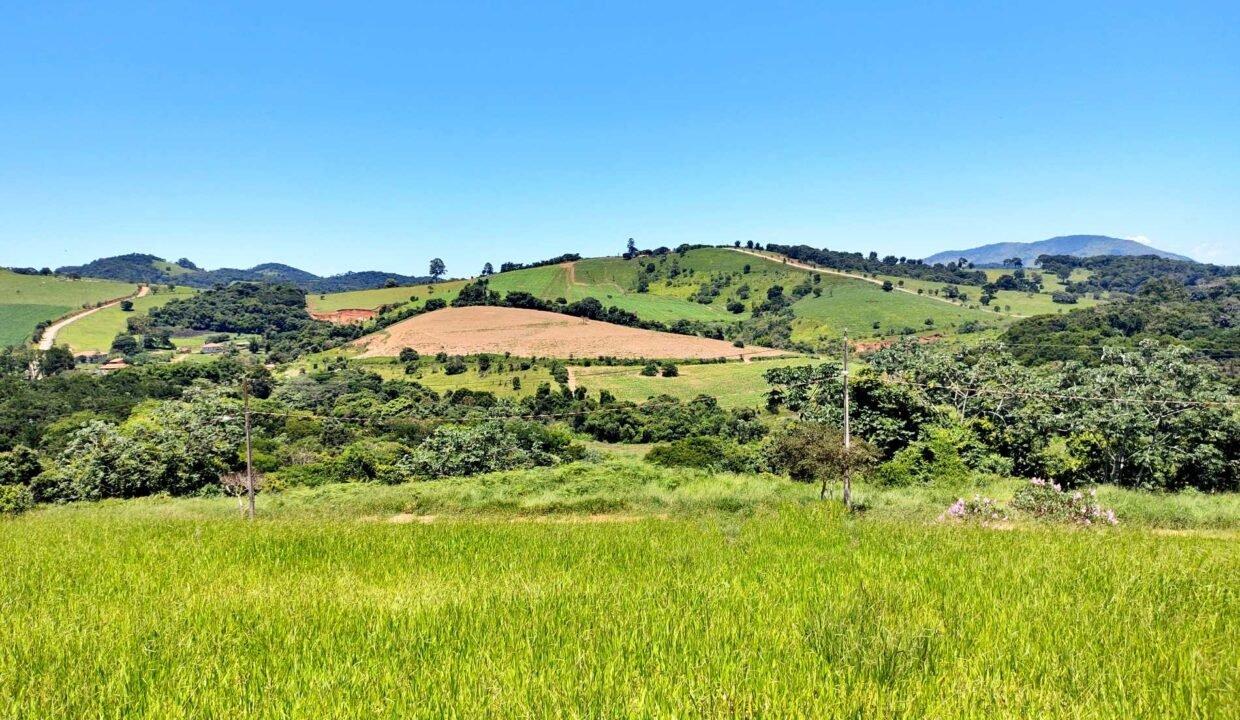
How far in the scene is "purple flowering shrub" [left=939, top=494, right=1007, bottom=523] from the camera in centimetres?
1460

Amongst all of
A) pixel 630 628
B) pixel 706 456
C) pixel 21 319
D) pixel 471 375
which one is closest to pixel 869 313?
pixel 471 375

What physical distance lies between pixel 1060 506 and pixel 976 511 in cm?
211

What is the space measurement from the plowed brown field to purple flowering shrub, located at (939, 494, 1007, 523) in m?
92.4

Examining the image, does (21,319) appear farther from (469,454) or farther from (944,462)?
(944,462)

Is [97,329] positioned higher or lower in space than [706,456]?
higher

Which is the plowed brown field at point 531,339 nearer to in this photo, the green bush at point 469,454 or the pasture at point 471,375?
the pasture at point 471,375

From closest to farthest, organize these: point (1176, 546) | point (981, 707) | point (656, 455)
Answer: point (981, 707) < point (1176, 546) < point (656, 455)

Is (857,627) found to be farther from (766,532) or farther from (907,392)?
(907,392)

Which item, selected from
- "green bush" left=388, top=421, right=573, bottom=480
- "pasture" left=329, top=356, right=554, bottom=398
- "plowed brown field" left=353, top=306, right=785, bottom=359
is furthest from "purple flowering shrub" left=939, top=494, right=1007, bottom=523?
"plowed brown field" left=353, top=306, right=785, bottom=359

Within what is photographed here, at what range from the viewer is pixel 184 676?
12.5ft

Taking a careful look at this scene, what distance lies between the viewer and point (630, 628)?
15.3 feet


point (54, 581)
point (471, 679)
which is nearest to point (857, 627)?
point (471, 679)

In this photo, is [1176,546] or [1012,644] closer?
[1012,644]

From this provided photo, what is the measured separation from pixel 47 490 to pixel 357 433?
26432mm
